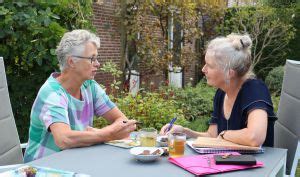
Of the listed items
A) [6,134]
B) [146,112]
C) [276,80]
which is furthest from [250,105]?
[276,80]

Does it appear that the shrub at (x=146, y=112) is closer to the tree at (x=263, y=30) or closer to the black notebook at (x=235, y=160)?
the black notebook at (x=235, y=160)

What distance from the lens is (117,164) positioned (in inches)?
75.8

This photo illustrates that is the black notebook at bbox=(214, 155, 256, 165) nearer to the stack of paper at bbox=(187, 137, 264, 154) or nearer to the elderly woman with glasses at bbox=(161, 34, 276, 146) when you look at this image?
the stack of paper at bbox=(187, 137, 264, 154)

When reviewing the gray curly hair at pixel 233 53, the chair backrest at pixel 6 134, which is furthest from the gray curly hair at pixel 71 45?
the gray curly hair at pixel 233 53

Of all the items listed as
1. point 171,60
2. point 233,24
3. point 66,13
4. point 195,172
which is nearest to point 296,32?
point 233,24

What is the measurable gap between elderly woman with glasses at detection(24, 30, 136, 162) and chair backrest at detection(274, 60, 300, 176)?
1028mm

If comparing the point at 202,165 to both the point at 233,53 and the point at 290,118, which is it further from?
the point at 290,118

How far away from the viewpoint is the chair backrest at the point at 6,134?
2.38 m

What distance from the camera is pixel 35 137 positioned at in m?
2.55

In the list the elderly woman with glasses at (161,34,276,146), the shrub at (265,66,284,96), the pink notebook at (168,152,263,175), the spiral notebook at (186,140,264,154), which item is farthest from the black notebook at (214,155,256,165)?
the shrub at (265,66,284,96)

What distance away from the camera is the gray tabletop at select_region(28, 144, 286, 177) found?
1793 millimetres

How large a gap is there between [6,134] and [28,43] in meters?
1.64

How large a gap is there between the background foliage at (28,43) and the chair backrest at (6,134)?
1.33 metres

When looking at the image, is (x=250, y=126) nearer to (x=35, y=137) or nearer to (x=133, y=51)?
(x=35, y=137)
